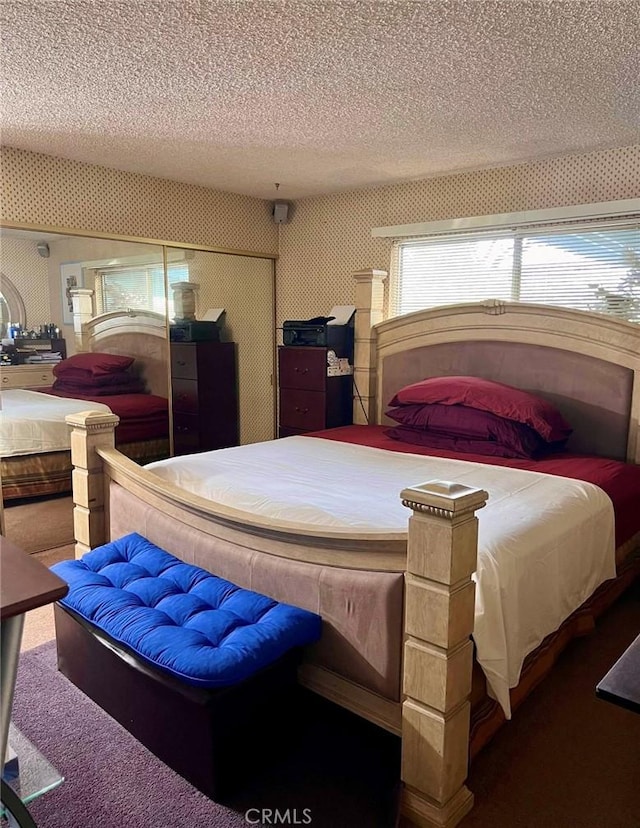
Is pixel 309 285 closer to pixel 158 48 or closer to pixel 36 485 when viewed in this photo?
pixel 36 485

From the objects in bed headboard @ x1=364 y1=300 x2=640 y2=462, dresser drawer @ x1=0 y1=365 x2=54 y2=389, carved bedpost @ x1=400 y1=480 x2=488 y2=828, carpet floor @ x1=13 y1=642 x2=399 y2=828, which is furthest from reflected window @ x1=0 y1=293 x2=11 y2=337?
carved bedpost @ x1=400 y1=480 x2=488 y2=828

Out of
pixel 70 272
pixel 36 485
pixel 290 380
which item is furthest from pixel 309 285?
pixel 36 485

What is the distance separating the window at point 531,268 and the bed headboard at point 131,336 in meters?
1.69

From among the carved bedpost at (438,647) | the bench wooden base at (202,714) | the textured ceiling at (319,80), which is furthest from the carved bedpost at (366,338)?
the carved bedpost at (438,647)

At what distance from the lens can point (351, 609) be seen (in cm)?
178

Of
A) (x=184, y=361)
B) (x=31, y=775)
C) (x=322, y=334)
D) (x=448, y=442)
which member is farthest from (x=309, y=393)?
(x=31, y=775)

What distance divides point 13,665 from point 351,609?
34.4 inches

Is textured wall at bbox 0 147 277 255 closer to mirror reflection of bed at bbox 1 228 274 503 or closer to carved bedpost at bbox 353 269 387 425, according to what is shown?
mirror reflection of bed at bbox 1 228 274 503

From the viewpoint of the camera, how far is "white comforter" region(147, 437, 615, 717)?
1771mm

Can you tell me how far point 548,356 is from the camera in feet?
11.4

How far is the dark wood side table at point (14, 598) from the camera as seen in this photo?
3.97ft

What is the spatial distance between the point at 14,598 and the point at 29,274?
9.15 ft

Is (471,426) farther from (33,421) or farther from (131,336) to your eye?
(33,421)

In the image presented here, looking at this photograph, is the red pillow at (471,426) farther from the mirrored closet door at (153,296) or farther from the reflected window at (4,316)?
the reflected window at (4,316)
